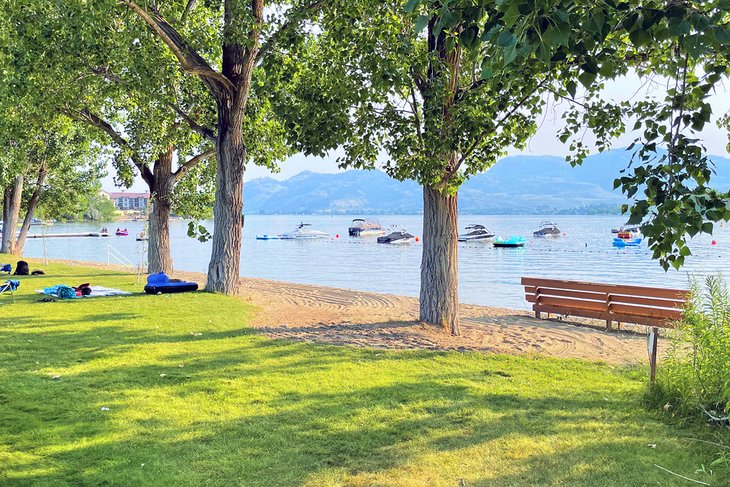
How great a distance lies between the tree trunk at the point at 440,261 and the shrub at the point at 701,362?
16.1ft

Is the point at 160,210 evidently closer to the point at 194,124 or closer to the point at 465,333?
the point at 194,124

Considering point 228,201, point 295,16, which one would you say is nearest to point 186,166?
point 228,201

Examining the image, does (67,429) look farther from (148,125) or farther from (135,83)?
(148,125)

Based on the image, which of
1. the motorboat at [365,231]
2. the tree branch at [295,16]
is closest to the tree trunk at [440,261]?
the tree branch at [295,16]

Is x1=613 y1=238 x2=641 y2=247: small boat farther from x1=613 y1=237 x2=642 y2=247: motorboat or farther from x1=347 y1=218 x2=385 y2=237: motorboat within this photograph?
x1=347 y1=218 x2=385 y2=237: motorboat

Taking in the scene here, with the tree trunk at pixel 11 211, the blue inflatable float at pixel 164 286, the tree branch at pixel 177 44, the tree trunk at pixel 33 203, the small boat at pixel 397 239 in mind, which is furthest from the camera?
the small boat at pixel 397 239

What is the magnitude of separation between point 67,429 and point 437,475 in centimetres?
320

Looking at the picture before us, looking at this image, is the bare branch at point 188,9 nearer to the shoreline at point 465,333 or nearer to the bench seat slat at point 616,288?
the shoreline at point 465,333

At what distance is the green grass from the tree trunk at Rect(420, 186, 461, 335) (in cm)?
235

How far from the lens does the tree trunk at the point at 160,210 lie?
18.9 m

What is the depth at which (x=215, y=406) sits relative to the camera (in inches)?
222

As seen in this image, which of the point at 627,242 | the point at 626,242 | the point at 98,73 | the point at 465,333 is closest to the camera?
the point at 465,333

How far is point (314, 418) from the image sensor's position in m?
5.30

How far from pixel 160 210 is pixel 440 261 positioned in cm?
1189
